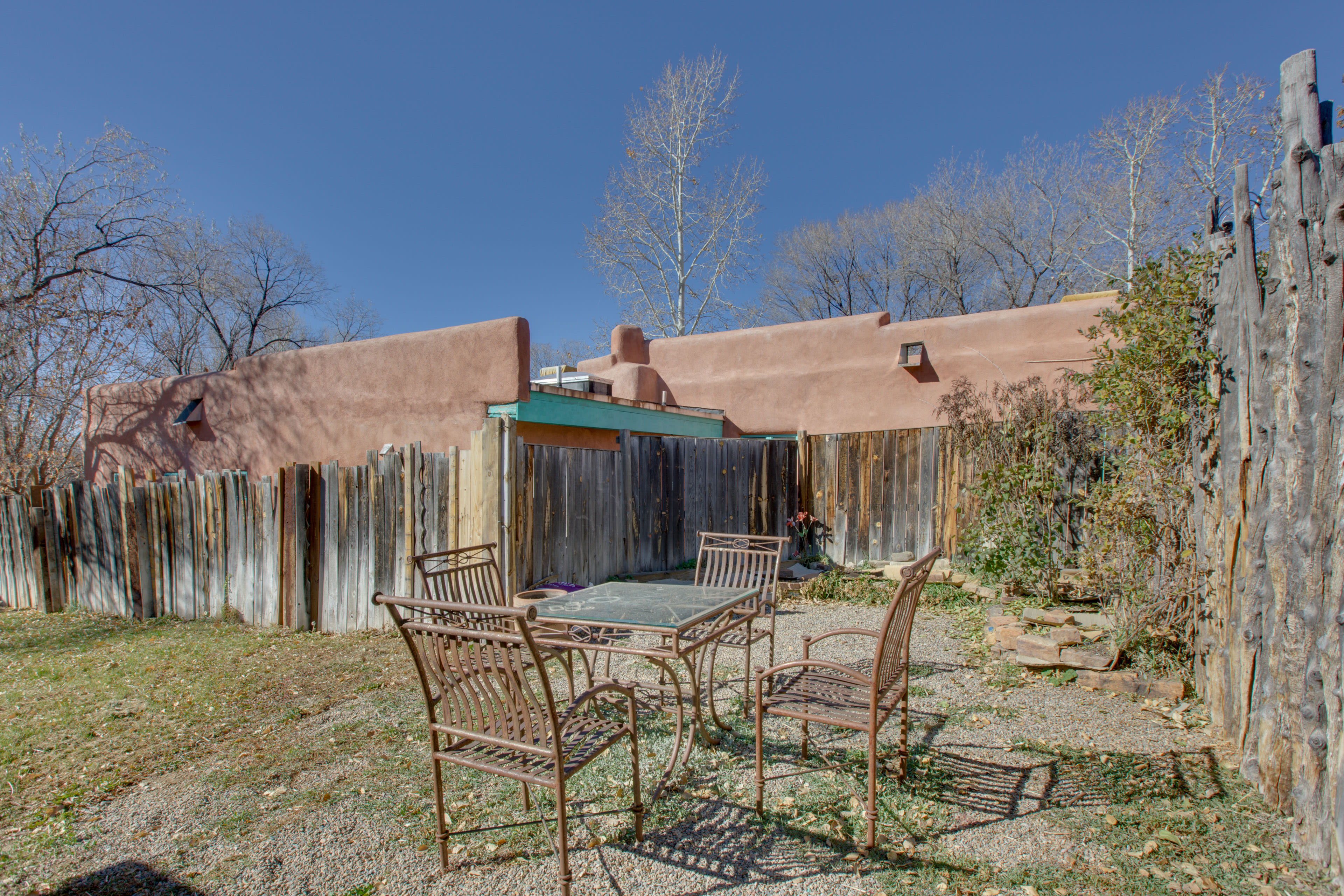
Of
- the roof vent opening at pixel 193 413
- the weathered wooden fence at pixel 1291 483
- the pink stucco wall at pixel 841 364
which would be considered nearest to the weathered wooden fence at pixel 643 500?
the pink stucco wall at pixel 841 364

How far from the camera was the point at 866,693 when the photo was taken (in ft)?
10.1

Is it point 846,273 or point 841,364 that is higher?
point 846,273

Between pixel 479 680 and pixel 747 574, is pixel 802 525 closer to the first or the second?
pixel 747 574

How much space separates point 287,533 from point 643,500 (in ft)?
12.2

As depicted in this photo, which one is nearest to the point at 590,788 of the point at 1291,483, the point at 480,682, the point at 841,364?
the point at 480,682

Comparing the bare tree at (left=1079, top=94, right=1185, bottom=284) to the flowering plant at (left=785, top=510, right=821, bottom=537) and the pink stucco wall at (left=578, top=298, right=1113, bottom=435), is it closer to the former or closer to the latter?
the pink stucco wall at (left=578, top=298, right=1113, bottom=435)

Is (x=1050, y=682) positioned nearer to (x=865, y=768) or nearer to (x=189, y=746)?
(x=865, y=768)

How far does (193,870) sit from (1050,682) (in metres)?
4.64

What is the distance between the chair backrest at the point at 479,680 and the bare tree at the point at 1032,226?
2200 centimetres

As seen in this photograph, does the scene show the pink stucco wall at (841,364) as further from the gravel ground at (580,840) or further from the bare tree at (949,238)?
the bare tree at (949,238)

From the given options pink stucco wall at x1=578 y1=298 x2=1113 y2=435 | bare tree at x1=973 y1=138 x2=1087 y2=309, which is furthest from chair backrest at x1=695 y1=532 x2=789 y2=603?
bare tree at x1=973 y1=138 x2=1087 y2=309

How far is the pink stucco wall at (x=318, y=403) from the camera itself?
7.74 metres

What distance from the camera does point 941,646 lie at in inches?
217

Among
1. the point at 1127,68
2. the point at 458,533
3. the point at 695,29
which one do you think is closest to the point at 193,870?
the point at 458,533
